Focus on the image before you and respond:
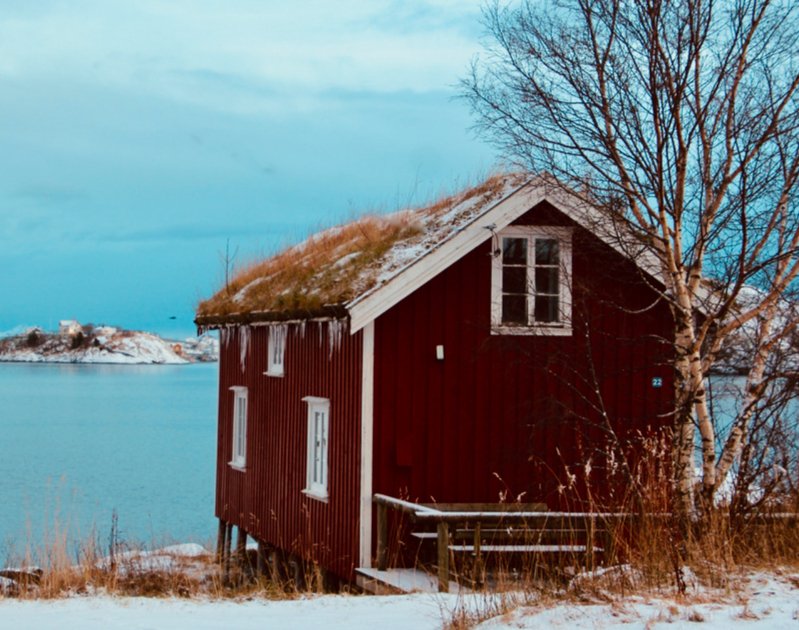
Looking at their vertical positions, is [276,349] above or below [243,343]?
below

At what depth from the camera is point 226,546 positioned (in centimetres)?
2216

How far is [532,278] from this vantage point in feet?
52.6

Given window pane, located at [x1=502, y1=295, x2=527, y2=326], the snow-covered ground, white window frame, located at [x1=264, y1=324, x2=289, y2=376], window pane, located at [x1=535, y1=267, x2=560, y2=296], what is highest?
window pane, located at [x1=535, y1=267, x2=560, y2=296]

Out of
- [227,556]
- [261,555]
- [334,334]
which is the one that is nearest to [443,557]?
[334,334]

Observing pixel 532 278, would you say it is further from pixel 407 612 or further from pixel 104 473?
pixel 104 473

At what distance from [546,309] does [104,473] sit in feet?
122

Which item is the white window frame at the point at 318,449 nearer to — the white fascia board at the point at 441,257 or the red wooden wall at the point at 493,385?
the red wooden wall at the point at 493,385

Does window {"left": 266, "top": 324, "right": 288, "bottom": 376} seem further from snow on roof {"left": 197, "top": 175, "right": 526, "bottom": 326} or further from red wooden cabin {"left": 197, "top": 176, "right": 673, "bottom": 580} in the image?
red wooden cabin {"left": 197, "top": 176, "right": 673, "bottom": 580}

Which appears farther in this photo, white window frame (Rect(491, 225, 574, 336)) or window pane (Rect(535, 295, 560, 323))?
window pane (Rect(535, 295, 560, 323))

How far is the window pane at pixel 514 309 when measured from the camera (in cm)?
1605

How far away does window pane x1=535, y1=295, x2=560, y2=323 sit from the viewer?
53.3 ft

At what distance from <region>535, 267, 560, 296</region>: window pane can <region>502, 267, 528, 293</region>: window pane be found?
7.0 inches

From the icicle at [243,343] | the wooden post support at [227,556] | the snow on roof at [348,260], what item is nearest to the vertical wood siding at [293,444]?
the icicle at [243,343]

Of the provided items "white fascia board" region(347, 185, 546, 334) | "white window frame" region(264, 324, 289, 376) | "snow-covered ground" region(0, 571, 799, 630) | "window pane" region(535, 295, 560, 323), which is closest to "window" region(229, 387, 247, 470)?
"white window frame" region(264, 324, 289, 376)
